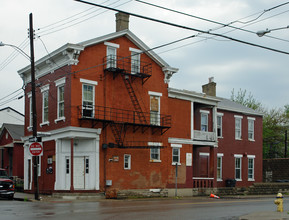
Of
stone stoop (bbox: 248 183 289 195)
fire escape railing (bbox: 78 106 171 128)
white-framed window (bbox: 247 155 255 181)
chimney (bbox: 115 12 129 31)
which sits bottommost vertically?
stone stoop (bbox: 248 183 289 195)

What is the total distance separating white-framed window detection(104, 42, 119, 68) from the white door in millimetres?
6648

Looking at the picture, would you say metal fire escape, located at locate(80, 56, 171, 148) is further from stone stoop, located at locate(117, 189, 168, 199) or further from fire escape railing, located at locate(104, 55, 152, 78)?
stone stoop, located at locate(117, 189, 168, 199)

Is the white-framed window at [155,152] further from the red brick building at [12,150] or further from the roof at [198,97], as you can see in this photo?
the red brick building at [12,150]

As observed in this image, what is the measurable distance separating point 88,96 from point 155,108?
19.0 ft

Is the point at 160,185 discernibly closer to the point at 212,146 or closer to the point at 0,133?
the point at 212,146

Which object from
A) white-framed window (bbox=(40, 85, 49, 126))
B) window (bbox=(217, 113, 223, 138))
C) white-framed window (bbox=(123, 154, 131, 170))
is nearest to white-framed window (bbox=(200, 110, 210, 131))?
window (bbox=(217, 113, 223, 138))

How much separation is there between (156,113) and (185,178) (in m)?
5.75

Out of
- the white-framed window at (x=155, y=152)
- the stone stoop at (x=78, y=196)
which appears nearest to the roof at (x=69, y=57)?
the white-framed window at (x=155, y=152)

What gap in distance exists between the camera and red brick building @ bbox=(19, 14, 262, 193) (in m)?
27.9


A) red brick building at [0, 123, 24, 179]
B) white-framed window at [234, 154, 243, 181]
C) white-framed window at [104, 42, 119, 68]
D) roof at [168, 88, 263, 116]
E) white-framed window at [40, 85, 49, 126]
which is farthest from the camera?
white-framed window at [234, 154, 243, 181]

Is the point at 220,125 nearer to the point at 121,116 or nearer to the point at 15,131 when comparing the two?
the point at 121,116

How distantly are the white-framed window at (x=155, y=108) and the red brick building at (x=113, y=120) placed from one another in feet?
0.24

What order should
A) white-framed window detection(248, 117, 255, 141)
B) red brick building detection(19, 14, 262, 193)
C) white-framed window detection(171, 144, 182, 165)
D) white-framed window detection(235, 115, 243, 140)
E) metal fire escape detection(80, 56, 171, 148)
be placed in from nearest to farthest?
red brick building detection(19, 14, 262, 193) → metal fire escape detection(80, 56, 171, 148) → white-framed window detection(171, 144, 182, 165) → white-framed window detection(235, 115, 243, 140) → white-framed window detection(248, 117, 255, 141)

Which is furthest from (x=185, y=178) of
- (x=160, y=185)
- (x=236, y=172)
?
(x=236, y=172)
